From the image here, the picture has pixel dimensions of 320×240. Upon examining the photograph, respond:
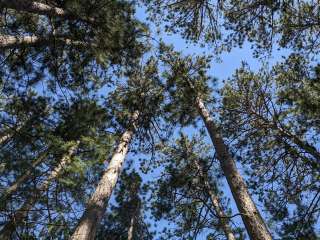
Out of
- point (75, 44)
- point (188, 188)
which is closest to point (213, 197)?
point (188, 188)

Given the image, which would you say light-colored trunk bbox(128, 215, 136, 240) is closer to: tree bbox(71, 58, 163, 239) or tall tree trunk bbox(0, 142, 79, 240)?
tree bbox(71, 58, 163, 239)

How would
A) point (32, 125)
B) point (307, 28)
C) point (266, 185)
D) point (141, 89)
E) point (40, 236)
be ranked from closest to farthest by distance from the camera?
point (40, 236) → point (32, 125) → point (266, 185) → point (307, 28) → point (141, 89)

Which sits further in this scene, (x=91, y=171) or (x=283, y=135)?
(x=91, y=171)

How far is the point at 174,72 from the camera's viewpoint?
38.7 ft

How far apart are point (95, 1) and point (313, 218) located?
7009mm

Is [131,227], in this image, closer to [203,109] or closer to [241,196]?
[203,109]

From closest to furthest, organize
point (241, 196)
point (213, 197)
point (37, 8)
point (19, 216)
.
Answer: point (19, 216) < point (37, 8) < point (241, 196) < point (213, 197)

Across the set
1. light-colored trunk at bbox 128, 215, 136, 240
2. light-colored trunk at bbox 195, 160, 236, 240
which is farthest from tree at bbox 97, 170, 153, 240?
light-colored trunk at bbox 195, 160, 236, 240

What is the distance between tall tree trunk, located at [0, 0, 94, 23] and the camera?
6.50 metres

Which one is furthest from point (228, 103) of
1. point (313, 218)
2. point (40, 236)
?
point (40, 236)

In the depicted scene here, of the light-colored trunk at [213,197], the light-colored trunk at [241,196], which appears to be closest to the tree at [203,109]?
the light-colored trunk at [241,196]

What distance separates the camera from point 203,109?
11.3 m

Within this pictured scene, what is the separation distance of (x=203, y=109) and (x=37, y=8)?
5.86 metres

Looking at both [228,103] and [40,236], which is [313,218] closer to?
[228,103]
